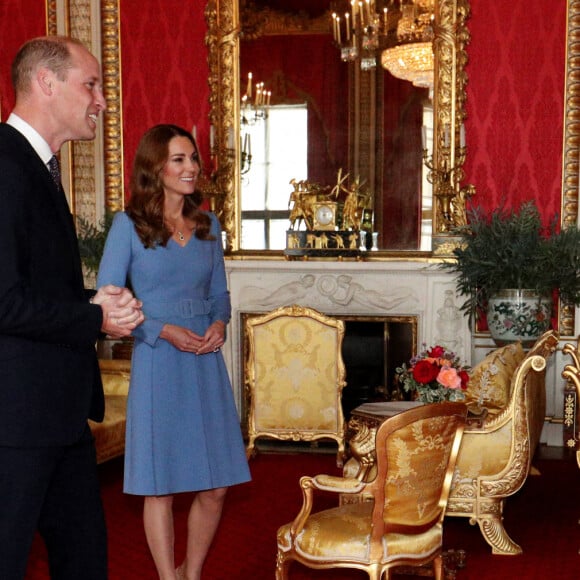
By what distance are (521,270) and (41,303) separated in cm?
421

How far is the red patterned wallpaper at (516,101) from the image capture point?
20.6 feet

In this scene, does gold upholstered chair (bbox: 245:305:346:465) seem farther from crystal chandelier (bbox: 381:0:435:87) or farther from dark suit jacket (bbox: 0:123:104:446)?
dark suit jacket (bbox: 0:123:104:446)

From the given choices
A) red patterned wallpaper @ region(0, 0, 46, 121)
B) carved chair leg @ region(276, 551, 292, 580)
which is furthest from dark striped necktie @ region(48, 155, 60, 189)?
red patterned wallpaper @ region(0, 0, 46, 121)

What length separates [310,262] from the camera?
647 centimetres

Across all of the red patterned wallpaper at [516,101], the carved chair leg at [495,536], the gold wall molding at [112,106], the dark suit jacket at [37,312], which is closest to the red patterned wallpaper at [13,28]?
the gold wall molding at [112,106]

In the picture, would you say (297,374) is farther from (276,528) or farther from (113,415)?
(276,528)

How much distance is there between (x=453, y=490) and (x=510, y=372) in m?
1.12

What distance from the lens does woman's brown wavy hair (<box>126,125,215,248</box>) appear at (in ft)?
9.91

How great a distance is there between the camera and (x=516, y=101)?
20.8 ft

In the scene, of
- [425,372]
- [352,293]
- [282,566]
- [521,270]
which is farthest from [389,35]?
[282,566]

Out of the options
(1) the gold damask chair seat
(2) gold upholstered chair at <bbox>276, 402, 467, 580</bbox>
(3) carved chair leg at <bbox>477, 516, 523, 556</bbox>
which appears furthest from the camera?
(3) carved chair leg at <bbox>477, 516, 523, 556</bbox>

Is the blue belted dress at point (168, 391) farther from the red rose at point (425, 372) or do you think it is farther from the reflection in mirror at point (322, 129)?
the reflection in mirror at point (322, 129)

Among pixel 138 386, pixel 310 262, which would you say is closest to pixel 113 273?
pixel 138 386

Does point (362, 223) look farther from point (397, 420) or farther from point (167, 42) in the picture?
point (397, 420)
